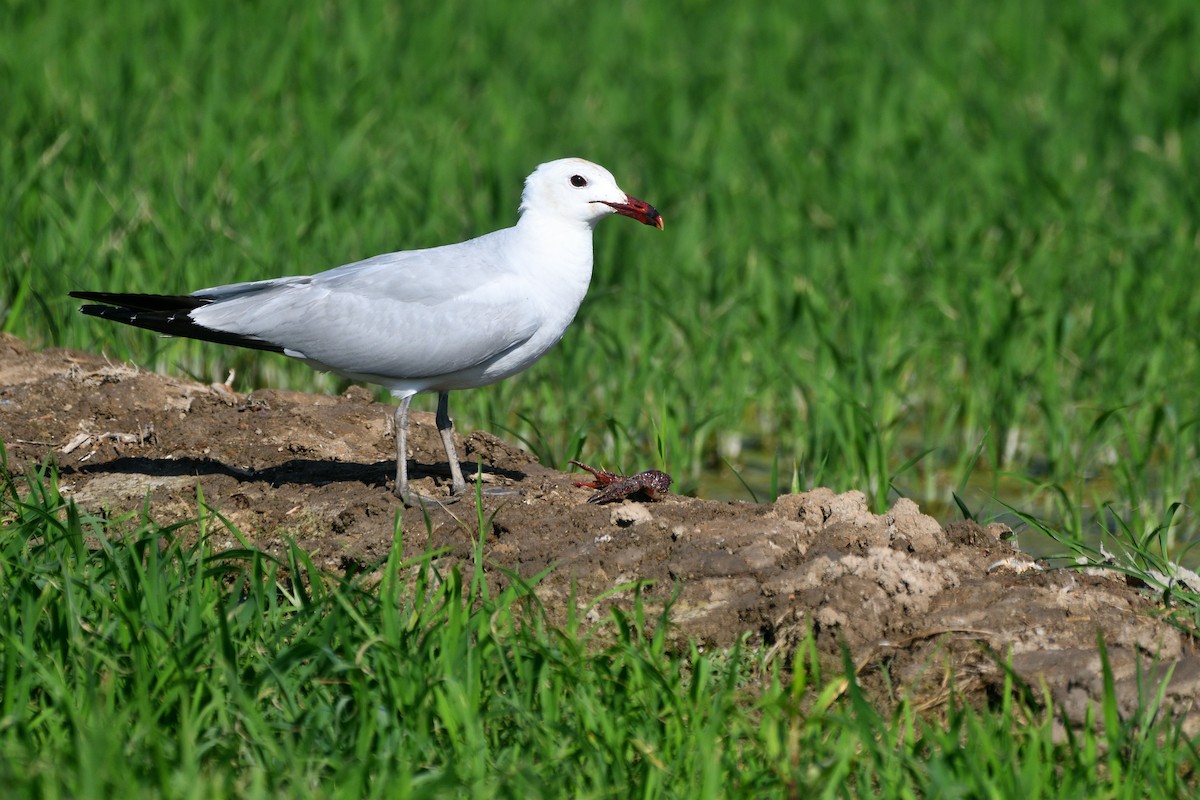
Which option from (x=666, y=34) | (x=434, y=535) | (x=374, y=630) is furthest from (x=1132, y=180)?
(x=374, y=630)

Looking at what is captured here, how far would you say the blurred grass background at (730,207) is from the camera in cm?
655

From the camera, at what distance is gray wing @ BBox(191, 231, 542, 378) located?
4.84 metres

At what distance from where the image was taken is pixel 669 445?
5.83m

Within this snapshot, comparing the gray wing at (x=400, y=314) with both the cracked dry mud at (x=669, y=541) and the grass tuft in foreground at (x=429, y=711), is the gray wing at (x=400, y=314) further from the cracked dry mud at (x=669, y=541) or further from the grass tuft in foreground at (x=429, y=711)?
the grass tuft in foreground at (x=429, y=711)

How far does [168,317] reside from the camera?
4.95 m

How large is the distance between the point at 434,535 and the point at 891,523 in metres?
1.35

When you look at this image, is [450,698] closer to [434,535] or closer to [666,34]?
[434,535]

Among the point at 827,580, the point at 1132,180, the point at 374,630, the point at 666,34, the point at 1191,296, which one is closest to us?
the point at 374,630

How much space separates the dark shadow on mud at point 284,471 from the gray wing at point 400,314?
35 centimetres

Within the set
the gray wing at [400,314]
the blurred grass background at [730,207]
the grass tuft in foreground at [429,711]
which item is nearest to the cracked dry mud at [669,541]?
the grass tuft in foreground at [429,711]

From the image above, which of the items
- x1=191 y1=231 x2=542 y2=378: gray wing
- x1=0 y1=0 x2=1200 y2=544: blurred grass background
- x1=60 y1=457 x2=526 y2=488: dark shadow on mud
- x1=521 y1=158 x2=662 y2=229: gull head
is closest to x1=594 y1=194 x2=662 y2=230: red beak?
x1=521 y1=158 x2=662 y2=229: gull head

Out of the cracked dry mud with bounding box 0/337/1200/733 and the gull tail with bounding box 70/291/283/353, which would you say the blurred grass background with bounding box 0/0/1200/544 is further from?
the gull tail with bounding box 70/291/283/353

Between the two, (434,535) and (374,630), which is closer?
(374,630)

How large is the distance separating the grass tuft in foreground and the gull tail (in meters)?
0.99
